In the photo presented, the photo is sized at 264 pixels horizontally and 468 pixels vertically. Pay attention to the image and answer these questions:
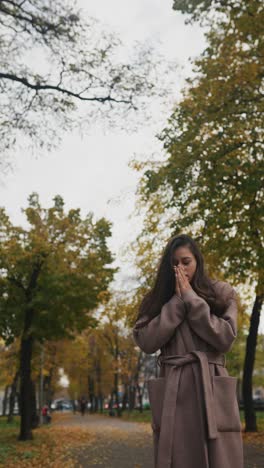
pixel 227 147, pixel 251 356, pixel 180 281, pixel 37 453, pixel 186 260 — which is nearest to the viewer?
pixel 180 281

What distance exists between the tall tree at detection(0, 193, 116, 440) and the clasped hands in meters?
15.5

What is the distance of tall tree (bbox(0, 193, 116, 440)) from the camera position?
18734 mm

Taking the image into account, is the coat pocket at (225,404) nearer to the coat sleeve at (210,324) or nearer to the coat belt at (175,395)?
the coat belt at (175,395)

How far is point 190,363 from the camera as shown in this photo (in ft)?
10.2

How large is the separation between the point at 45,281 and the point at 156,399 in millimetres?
16126

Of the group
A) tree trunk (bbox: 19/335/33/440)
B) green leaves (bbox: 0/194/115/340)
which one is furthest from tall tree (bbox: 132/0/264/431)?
tree trunk (bbox: 19/335/33/440)

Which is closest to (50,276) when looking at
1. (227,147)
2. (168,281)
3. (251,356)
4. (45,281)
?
(45,281)

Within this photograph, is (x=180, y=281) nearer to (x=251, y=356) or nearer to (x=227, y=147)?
(x=227, y=147)

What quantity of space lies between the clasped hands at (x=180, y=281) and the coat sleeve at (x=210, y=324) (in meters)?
0.07

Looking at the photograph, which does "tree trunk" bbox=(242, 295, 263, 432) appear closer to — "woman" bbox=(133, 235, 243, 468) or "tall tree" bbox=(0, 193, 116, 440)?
"tall tree" bbox=(0, 193, 116, 440)

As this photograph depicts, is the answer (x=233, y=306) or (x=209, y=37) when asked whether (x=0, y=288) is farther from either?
(x=233, y=306)

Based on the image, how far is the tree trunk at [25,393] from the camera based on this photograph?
18141mm

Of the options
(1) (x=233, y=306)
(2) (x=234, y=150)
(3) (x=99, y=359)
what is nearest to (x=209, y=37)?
(2) (x=234, y=150)

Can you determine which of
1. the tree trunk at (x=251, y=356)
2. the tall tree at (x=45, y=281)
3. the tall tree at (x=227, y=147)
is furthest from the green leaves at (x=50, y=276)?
the tall tree at (x=227, y=147)
